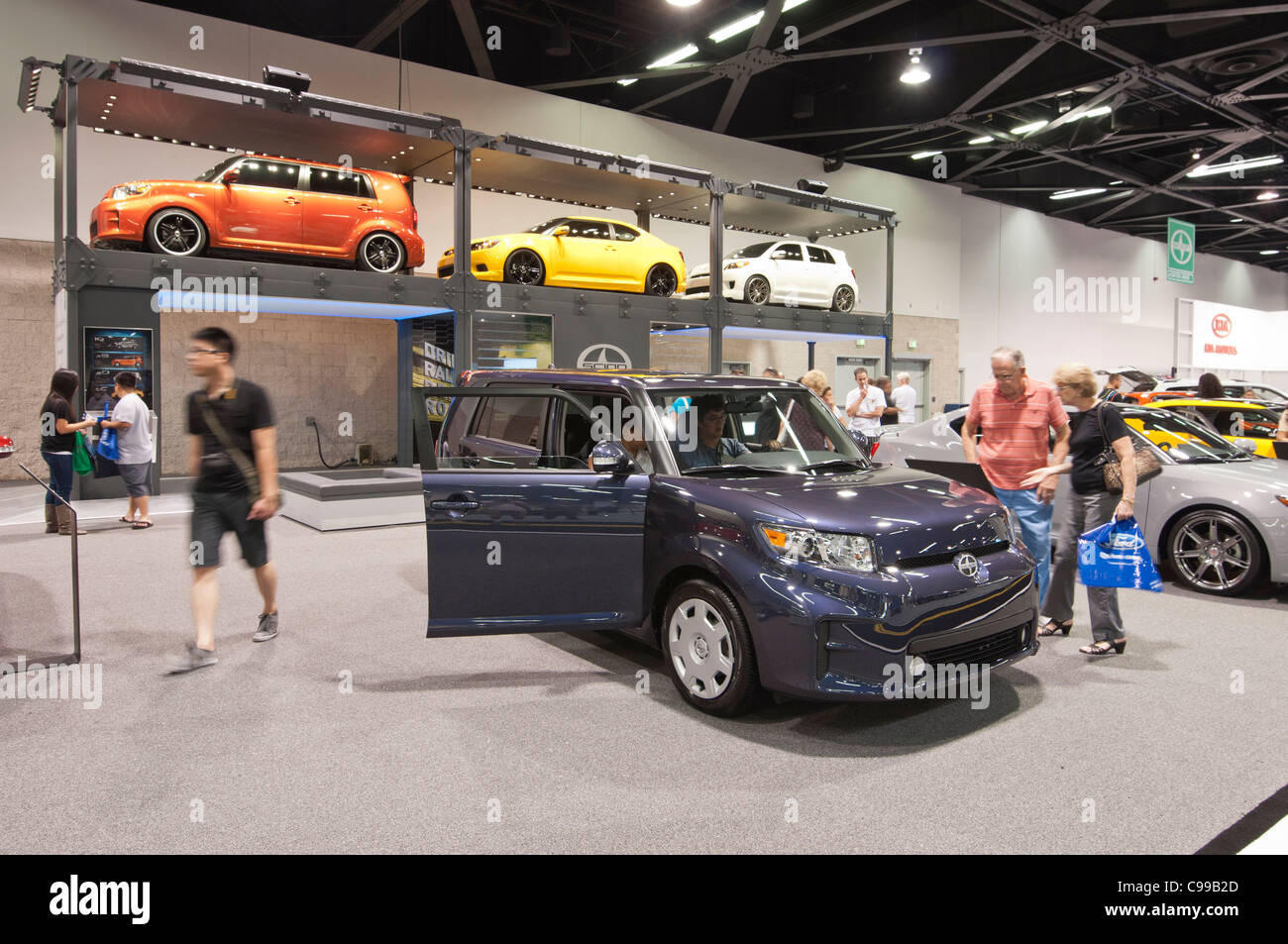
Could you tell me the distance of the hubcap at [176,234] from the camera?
990 cm

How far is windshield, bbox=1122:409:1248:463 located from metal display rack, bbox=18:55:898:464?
308 inches

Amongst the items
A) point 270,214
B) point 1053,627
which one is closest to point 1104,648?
point 1053,627

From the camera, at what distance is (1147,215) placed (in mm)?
28828

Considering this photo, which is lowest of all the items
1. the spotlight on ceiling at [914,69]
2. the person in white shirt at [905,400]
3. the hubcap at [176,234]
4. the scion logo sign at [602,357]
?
the person in white shirt at [905,400]

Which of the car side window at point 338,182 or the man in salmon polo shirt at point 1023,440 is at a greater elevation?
the car side window at point 338,182

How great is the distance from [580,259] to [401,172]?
370 cm

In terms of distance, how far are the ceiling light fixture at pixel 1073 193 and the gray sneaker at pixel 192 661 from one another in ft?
88.3

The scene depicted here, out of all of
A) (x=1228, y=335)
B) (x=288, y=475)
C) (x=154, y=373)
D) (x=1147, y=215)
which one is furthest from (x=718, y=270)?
(x=1228, y=335)

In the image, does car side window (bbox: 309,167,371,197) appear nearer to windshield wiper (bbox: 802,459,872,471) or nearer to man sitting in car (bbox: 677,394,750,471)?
man sitting in car (bbox: 677,394,750,471)

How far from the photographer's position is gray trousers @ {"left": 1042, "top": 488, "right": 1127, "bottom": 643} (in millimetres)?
4910

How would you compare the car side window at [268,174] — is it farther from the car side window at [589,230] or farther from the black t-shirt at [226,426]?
the black t-shirt at [226,426]

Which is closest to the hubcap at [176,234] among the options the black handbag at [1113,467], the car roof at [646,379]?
the car roof at [646,379]

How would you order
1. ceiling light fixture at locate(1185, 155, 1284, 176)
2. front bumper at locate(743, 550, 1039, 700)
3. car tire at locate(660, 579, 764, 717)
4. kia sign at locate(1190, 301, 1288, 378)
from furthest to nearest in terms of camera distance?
kia sign at locate(1190, 301, 1288, 378)
ceiling light fixture at locate(1185, 155, 1284, 176)
car tire at locate(660, 579, 764, 717)
front bumper at locate(743, 550, 1039, 700)
